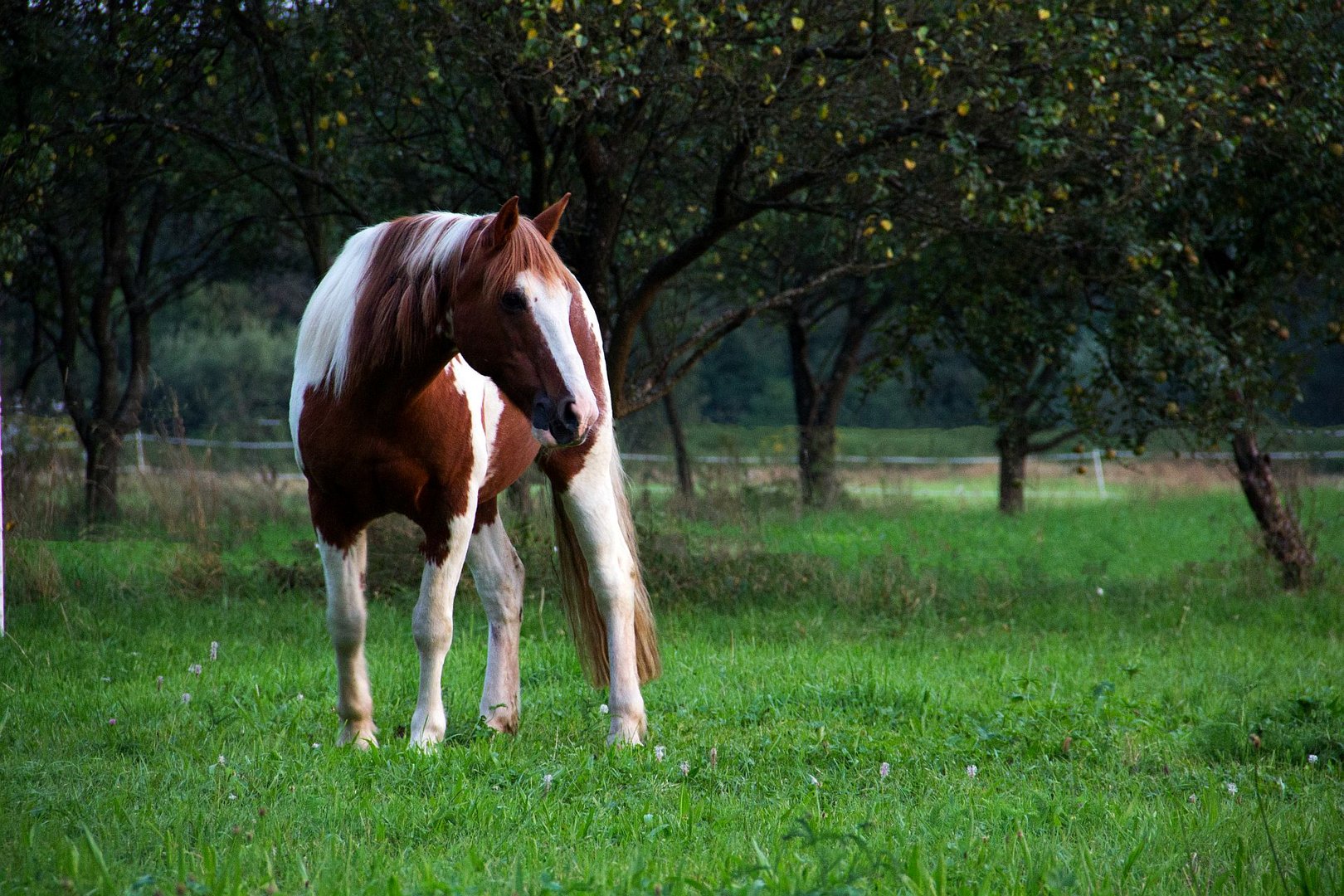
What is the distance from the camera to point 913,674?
6020 mm

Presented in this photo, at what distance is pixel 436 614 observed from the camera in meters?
4.55

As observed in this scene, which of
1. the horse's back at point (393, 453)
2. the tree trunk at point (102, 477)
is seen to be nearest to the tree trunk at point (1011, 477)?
the tree trunk at point (102, 477)

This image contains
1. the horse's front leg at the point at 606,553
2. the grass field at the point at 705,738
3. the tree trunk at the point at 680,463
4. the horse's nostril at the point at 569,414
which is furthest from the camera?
the tree trunk at the point at 680,463

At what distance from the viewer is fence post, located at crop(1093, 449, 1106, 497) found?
76.8 ft

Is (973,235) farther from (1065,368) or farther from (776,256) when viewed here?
(776,256)

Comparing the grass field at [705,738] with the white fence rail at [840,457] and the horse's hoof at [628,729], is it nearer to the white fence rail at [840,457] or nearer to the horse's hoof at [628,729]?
the horse's hoof at [628,729]

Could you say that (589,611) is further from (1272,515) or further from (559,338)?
(1272,515)

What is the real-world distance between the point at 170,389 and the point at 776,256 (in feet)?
24.2

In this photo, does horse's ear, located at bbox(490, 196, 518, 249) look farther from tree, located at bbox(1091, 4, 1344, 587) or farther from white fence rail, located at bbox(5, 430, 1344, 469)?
tree, located at bbox(1091, 4, 1344, 587)

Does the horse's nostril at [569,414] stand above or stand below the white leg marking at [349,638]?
above

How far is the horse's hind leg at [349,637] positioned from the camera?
177 inches

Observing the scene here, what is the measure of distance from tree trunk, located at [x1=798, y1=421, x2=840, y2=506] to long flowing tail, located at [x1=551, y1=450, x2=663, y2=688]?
895 cm

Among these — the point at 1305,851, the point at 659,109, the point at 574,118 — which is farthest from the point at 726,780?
the point at 659,109

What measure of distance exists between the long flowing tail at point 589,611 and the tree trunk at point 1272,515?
6.11m
